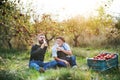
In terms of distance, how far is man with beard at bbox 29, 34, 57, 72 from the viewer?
21.4 ft

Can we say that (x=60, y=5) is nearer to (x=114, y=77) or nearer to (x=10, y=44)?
(x=10, y=44)

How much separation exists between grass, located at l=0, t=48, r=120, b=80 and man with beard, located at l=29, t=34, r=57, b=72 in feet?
0.25

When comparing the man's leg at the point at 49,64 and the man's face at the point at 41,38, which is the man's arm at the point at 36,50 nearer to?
the man's face at the point at 41,38

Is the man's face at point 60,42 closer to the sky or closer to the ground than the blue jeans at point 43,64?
closer to the sky

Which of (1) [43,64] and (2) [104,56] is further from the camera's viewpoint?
(2) [104,56]

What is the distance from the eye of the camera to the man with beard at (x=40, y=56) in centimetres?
651

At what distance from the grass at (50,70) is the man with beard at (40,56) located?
8 cm

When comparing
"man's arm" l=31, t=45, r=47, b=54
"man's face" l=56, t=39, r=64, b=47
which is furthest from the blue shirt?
"man's arm" l=31, t=45, r=47, b=54

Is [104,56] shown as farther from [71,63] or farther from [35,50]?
[35,50]

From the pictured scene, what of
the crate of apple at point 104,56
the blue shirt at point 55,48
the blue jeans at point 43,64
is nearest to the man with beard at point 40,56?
the blue jeans at point 43,64

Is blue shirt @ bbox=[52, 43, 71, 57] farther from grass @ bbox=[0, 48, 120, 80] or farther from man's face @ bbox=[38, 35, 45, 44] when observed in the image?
man's face @ bbox=[38, 35, 45, 44]

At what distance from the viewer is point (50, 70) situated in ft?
21.2

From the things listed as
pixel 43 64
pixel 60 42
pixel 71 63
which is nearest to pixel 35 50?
pixel 43 64

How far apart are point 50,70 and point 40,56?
0.92 feet
